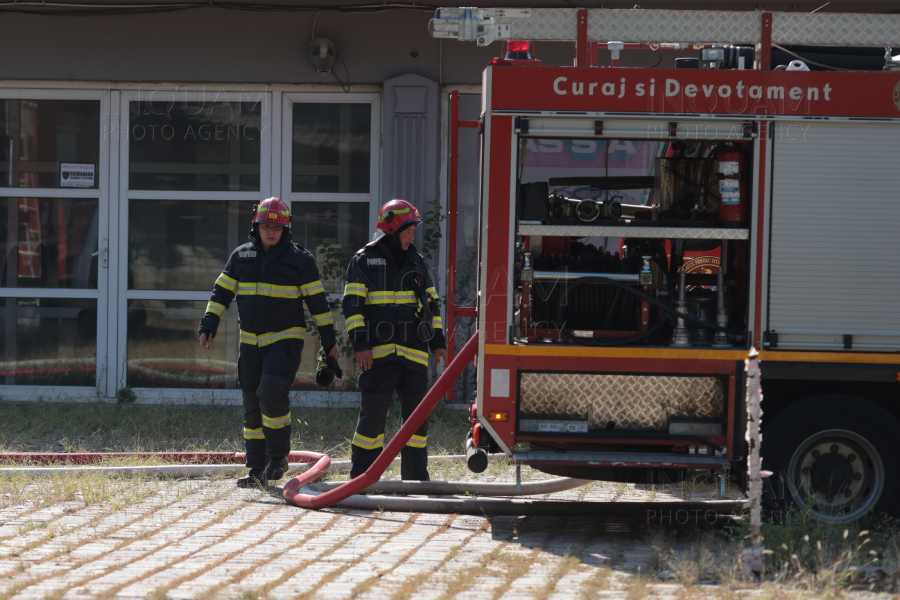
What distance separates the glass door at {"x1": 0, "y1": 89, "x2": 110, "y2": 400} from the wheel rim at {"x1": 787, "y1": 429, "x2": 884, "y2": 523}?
6728mm

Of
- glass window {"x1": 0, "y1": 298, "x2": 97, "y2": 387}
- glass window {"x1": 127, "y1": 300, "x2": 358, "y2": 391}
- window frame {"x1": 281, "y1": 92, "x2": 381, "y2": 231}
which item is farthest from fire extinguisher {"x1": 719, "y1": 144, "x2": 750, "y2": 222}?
glass window {"x1": 0, "y1": 298, "x2": 97, "y2": 387}

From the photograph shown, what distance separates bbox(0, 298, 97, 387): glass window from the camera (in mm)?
9016

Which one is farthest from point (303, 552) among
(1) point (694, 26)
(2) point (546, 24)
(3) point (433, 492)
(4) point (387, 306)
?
(1) point (694, 26)

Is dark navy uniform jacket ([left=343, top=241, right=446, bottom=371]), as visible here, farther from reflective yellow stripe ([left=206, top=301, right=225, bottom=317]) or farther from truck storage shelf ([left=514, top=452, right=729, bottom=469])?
truck storage shelf ([left=514, top=452, right=729, bottom=469])

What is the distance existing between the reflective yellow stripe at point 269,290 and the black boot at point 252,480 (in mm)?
1138

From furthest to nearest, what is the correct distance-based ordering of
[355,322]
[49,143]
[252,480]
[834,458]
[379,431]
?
[49,143] < [252,480] < [379,431] < [355,322] < [834,458]

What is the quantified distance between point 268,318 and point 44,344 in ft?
14.2

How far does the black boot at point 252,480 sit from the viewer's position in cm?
572

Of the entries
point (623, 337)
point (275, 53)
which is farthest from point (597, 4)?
point (623, 337)

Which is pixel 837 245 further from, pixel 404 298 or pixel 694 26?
pixel 404 298

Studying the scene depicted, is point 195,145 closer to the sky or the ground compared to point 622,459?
closer to the sky

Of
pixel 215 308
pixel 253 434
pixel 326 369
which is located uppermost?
pixel 215 308

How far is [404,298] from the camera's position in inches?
226

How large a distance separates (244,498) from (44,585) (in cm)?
178
